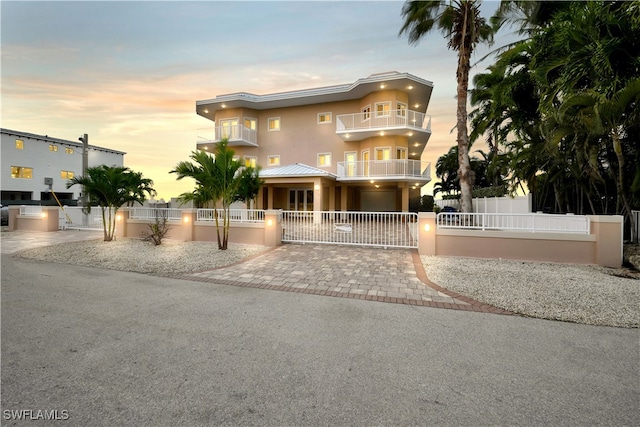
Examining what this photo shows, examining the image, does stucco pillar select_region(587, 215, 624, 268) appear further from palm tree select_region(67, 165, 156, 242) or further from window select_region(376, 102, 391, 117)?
palm tree select_region(67, 165, 156, 242)

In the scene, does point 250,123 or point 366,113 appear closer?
point 366,113

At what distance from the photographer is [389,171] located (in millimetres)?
19750

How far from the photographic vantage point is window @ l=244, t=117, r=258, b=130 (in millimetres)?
23856

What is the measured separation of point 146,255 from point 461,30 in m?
16.1

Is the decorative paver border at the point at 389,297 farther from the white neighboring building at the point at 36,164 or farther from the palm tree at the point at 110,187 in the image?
the white neighboring building at the point at 36,164

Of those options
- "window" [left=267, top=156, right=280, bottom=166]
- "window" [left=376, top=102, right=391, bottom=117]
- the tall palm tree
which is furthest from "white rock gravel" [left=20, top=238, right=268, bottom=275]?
"window" [left=376, top=102, right=391, bottom=117]

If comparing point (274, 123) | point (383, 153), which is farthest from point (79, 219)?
point (383, 153)

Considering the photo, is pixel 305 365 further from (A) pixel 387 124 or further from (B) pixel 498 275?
(A) pixel 387 124

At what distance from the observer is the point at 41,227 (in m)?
14.9

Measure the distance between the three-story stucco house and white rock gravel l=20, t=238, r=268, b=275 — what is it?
381 inches

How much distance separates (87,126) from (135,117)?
16.8 ft

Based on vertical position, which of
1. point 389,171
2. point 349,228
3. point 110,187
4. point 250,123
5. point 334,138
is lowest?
point 349,228

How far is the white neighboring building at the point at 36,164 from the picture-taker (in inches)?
1097

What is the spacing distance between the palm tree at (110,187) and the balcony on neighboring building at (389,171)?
1315cm
